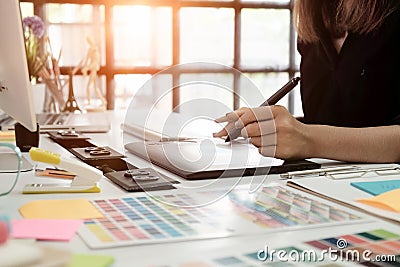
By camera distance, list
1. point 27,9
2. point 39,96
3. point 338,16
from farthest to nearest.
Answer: point 27,9 → point 39,96 → point 338,16

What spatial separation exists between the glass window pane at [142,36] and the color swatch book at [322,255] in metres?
2.28

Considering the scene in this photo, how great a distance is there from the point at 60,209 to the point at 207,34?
2295 millimetres

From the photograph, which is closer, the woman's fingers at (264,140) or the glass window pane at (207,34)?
the woman's fingers at (264,140)

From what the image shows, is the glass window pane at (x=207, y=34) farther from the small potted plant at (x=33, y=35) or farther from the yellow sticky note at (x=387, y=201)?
the yellow sticky note at (x=387, y=201)

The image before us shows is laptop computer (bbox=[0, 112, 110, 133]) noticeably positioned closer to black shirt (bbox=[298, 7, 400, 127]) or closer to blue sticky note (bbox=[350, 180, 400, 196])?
black shirt (bbox=[298, 7, 400, 127])

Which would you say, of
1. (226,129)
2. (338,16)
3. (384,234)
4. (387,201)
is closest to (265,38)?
(338,16)

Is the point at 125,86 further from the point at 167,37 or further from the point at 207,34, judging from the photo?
the point at 207,34

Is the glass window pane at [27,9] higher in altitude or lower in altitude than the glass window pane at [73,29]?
higher

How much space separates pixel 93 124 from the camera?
167 cm

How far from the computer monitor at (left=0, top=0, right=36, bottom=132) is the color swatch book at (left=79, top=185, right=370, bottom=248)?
0.32 meters

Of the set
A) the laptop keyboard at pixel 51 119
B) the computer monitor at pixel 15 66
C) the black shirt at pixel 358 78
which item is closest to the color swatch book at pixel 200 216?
the computer monitor at pixel 15 66

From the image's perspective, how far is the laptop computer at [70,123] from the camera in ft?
5.40

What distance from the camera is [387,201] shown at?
2.77 ft

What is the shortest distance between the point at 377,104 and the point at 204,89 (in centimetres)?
73
